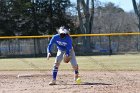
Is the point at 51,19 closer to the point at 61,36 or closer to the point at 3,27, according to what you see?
the point at 3,27

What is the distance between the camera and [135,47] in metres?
37.9

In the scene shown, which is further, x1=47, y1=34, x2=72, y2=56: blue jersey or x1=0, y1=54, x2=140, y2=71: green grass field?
x1=0, y1=54, x2=140, y2=71: green grass field

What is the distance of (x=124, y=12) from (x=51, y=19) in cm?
4400

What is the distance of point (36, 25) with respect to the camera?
5216 cm

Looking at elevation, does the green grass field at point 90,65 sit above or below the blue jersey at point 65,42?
below

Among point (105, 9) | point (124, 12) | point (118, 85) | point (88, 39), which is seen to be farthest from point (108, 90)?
point (124, 12)

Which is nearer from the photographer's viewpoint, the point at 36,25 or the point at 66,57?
the point at 66,57

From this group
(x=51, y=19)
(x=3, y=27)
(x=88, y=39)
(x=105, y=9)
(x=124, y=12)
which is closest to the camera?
(x=88, y=39)

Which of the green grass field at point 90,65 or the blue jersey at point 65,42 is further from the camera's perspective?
the green grass field at point 90,65

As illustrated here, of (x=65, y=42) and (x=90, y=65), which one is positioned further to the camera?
(x=90, y=65)

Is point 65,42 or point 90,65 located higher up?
point 65,42

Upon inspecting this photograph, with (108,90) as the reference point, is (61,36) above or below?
above

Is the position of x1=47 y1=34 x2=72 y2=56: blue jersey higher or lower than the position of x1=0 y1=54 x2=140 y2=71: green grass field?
higher

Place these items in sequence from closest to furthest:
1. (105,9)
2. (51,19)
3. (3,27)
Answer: (3,27), (51,19), (105,9)
